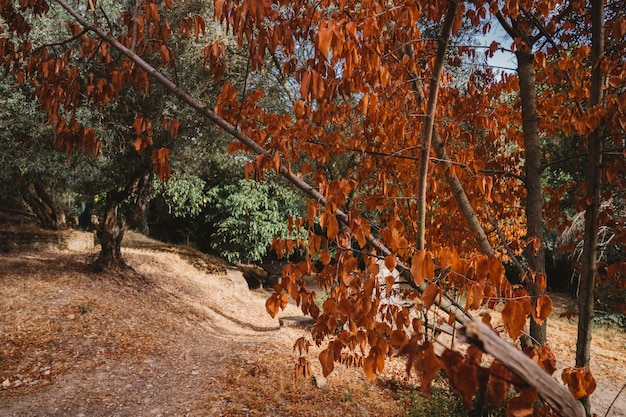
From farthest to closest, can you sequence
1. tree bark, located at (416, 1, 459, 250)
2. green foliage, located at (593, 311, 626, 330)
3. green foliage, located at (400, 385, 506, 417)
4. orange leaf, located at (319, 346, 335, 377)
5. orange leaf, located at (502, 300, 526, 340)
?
green foliage, located at (593, 311, 626, 330) → green foliage, located at (400, 385, 506, 417) → tree bark, located at (416, 1, 459, 250) → orange leaf, located at (319, 346, 335, 377) → orange leaf, located at (502, 300, 526, 340)

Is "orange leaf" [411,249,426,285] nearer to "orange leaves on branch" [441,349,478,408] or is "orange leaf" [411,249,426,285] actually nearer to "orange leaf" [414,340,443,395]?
"orange leaf" [414,340,443,395]

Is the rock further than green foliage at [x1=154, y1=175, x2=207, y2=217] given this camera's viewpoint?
No

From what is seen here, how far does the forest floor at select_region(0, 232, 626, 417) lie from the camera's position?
201 inches

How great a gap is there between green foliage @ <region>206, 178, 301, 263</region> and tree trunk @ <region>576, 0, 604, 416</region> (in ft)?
36.2

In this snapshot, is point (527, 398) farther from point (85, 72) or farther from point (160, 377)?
point (85, 72)

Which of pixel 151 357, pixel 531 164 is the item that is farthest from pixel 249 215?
pixel 531 164

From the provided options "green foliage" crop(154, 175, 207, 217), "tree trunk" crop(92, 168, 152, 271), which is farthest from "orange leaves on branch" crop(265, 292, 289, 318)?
"green foliage" crop(154, 175, 207, 217)

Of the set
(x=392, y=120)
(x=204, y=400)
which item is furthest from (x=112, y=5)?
(x=204, y=400)

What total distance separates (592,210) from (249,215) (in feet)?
39.2

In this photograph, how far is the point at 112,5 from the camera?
870 cm

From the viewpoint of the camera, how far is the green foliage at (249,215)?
1425 cm

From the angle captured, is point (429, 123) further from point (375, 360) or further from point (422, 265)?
point (375, 360)

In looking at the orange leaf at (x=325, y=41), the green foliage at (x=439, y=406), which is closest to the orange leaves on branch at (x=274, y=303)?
the orange leaf at (x=325, y=41)

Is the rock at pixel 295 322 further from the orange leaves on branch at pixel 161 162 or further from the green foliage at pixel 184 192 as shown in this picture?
the orange leaves on branch at pixel 161 162
